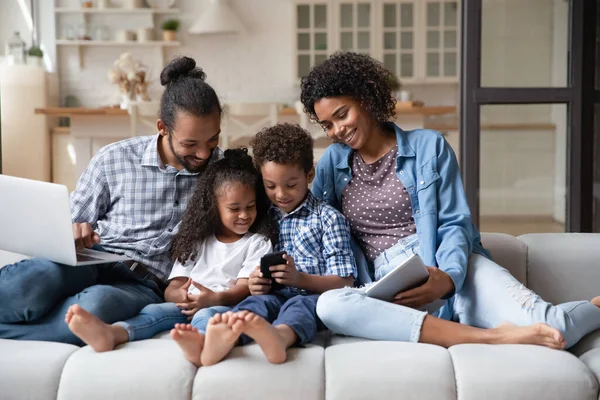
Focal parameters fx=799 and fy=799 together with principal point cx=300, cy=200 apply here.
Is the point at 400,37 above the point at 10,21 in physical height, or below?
below

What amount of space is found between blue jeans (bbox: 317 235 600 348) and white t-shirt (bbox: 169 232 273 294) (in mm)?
336

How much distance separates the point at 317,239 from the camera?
2221mm

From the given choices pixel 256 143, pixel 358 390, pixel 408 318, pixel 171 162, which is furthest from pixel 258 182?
pixel 358 390

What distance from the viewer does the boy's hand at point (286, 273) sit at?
202 centimetres

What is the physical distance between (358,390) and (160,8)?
6.21 meters

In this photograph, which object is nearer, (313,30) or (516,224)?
(516,224)

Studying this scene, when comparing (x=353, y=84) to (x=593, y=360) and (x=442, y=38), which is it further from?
(x=442, y=38)

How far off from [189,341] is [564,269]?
122 cm

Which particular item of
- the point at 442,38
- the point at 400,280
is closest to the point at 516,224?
the point at 400,280

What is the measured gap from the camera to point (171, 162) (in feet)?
7.72

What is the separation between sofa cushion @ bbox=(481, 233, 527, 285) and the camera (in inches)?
94.0

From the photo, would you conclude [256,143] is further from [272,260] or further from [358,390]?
[358,390]

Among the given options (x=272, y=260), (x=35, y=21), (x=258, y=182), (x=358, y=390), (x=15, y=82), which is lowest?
(x=358, y=390)

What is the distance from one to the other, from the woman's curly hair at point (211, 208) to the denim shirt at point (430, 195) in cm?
22
